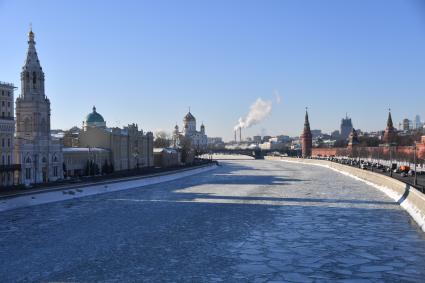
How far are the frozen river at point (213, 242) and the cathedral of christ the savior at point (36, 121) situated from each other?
1435 centimetres

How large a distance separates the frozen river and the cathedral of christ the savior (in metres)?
14.4

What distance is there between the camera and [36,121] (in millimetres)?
52500

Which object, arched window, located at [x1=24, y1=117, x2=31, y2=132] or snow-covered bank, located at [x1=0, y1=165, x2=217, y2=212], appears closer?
snow-covered bank, located at [x1=0, y1=165, x2=217, y2=212]

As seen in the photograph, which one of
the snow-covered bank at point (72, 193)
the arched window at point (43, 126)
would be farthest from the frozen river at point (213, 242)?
the arched window at point (43, 126)

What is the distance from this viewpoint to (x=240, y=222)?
28.8 metres

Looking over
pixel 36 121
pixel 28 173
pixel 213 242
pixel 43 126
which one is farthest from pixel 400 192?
pixel 43 126

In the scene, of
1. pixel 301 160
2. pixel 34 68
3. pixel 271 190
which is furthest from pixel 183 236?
pixel 301 160

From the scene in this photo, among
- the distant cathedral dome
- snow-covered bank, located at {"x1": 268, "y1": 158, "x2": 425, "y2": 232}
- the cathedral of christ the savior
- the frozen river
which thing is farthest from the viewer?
the distant cathedral dome

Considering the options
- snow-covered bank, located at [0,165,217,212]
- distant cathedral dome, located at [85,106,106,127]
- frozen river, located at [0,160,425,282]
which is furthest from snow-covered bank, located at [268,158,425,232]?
distant cathedral dome, located at [85,106,106,127]

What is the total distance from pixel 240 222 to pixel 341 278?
1244 centimetres

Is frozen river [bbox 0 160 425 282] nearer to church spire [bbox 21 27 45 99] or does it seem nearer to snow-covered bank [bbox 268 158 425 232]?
snow-covered bank [bbox 268 158 425 232]

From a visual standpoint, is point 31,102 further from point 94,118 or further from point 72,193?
point 94,118

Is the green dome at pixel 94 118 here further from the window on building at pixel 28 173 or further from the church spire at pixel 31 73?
the window on building at pixel 28 173

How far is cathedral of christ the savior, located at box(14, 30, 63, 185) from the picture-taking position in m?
51.5
